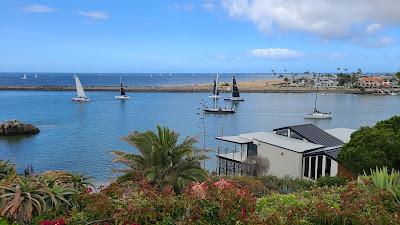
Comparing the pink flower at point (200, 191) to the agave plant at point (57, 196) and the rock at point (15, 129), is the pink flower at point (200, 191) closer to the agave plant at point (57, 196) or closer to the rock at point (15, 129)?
the agave plant at point (57, 196)

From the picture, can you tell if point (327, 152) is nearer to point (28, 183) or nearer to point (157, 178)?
point (157, 178)

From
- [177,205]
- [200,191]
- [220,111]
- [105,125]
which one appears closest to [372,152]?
[200,191]

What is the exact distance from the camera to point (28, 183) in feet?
20.4

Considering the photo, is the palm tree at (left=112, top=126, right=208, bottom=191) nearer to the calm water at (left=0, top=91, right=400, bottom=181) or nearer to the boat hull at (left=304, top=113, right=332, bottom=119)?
the calm water at (left=0, top=91, right=400, bottom=181)

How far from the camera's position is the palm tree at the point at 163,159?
1238cm

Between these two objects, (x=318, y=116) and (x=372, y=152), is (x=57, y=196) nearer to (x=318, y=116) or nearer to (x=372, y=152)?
(x=372, y=152)

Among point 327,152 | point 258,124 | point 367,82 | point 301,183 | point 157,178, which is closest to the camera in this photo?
point 157,178

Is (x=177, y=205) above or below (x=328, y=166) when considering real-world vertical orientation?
above

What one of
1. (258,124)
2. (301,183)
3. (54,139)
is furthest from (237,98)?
(301,183)

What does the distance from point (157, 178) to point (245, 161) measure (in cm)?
1442

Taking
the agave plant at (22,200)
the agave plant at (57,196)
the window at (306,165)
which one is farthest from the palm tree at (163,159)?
the window at (306,165)

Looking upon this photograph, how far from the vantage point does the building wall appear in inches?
941

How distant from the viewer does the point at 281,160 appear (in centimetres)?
2491

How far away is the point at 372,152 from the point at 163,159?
9929 mm
